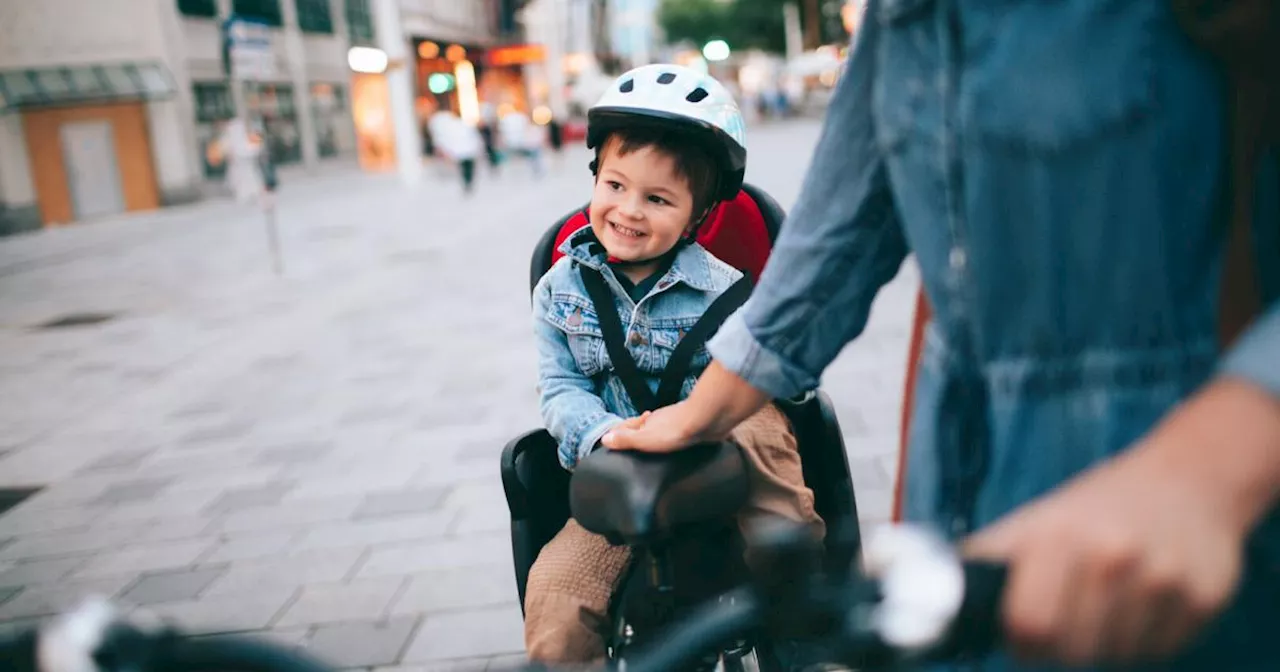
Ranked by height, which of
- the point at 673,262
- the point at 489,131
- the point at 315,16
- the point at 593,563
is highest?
the point at 315,16

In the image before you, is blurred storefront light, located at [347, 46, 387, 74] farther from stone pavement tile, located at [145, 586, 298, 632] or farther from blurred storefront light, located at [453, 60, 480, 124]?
stone pavement tile, located at [145, 586, 298, 632]

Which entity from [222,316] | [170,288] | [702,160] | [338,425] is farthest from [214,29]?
[702,160]

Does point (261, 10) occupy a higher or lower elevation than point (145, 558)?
higher

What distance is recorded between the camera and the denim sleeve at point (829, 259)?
109cm

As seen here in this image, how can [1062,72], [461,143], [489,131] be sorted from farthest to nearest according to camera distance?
[489,131], [461,143], [1062,72]

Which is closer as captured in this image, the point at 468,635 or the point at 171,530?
the point at 468,635

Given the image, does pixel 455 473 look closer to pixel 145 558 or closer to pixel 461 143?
pixel 145 558

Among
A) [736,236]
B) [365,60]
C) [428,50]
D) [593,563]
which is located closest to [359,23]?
[365,60]

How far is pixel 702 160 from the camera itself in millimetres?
2094

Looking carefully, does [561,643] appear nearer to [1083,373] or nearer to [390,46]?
[1083,373]

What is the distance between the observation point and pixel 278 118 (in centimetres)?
2817

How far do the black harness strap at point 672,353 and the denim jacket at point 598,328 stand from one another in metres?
0.05

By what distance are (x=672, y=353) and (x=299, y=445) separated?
12.8 feet

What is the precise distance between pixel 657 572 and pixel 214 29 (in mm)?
26695
